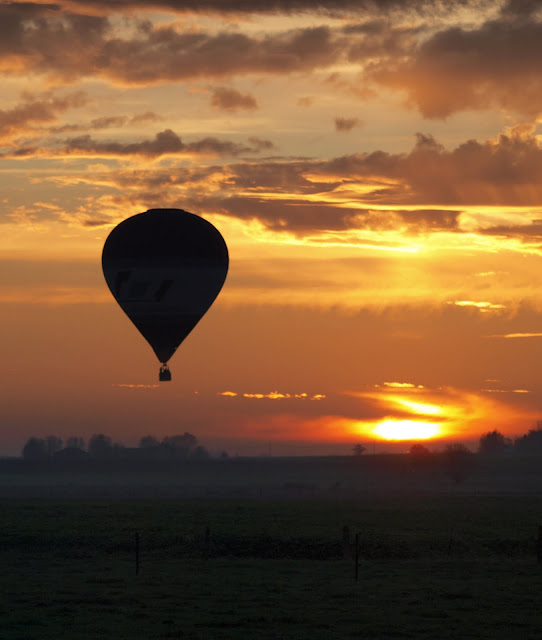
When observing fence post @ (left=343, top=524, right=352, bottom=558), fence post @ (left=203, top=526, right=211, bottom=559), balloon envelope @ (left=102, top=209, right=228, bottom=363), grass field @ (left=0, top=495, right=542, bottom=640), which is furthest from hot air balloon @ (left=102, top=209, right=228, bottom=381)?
fence post @ (left=343, top=524, right=352, bottom=558)

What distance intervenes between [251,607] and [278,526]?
4036 centimetres

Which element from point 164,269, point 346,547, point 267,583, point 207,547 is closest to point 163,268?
point 164,269

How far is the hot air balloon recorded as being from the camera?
197 ft

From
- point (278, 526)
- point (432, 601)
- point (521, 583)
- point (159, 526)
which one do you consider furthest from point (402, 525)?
point (432, 601)

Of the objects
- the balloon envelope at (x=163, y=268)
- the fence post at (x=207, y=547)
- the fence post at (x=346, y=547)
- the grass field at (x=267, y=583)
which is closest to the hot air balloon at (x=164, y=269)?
the balloon envelope at (x=163, y=268)

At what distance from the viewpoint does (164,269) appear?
6009 cm

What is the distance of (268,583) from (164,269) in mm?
A: 23566

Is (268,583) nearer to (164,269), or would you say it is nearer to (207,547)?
(207,547)

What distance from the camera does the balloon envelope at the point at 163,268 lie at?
60.0 m

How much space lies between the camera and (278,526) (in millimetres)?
74688

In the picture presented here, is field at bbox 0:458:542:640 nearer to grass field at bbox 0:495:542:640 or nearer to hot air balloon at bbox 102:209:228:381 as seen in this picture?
grass field at bbox 0:495:542:640

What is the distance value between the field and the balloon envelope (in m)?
12.1

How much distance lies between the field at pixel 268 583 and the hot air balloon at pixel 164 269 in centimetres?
1203

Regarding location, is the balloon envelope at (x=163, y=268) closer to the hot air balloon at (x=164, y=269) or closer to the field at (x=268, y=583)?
the hot air balloon at (x=164, y=269)
